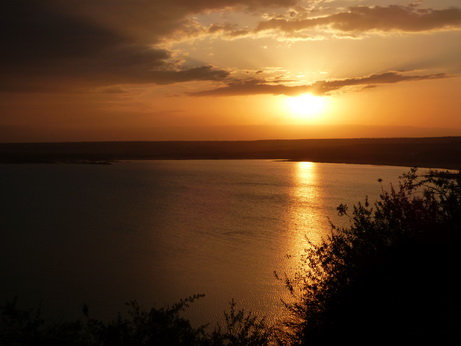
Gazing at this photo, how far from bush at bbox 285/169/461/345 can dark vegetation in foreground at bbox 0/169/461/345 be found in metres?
0.01

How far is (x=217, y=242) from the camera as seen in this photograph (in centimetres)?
1616

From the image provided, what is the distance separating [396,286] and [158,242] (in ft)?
36.2

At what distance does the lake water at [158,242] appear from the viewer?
11008mm

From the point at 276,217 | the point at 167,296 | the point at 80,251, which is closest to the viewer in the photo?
the point at 167,296

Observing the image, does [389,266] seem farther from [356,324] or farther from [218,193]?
[218,193]

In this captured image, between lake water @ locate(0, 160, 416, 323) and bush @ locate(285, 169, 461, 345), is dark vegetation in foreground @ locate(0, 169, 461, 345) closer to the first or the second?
bush @ locate(285, 169, 461, 345)

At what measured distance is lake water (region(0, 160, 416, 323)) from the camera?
1101 centimetres

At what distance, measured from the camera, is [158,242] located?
1639 centimetres

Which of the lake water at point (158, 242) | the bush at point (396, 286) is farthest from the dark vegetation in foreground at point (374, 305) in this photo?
the lake water at point (158, 242)

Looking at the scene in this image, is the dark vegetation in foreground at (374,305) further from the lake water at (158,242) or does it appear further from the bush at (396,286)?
the lake water at (158,242)

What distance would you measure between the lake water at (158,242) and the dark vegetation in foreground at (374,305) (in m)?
2.88

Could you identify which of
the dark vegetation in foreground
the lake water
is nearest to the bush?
the dark vegetation in foreground

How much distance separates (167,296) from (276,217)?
10.4 meters

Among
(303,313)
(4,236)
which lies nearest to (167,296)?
(303,313)
